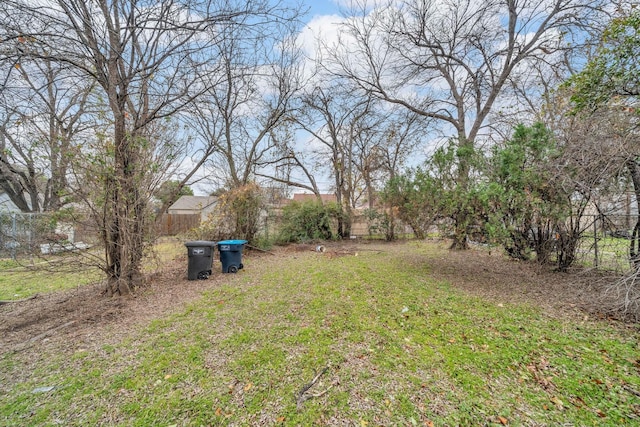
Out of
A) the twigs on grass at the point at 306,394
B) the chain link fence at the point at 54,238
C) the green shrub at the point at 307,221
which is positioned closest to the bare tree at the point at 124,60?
the chain link fence at the point at 54,238

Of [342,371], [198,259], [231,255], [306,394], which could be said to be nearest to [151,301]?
[198,259]

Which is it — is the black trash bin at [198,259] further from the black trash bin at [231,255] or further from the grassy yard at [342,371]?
the grassy yard at [342,371]

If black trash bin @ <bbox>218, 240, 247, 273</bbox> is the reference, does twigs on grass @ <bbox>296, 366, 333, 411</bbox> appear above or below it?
below

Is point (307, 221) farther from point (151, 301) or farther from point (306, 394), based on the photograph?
point (306, 394)

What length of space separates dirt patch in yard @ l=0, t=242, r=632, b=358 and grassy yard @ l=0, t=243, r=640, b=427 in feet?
0.93

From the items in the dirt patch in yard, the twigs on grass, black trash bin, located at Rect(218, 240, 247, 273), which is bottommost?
the twigs on grass

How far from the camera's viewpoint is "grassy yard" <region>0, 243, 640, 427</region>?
1.82 m

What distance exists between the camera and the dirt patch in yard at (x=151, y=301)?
2996 mm

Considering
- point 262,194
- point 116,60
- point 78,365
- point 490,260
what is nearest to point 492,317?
point 490,260

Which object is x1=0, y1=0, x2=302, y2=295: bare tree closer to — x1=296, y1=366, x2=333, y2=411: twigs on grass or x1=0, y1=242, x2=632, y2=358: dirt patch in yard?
x1=0, y1=242, x2=632, y2=358: dirt patch in yard

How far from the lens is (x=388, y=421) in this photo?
1760 mm

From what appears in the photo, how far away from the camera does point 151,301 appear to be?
4.06 meters

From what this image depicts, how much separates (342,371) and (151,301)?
3.48 m

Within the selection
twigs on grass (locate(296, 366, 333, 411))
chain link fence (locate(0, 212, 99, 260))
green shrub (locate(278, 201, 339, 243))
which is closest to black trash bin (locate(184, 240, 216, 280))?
chain link fence (locate(0, 212, 99, 260))
